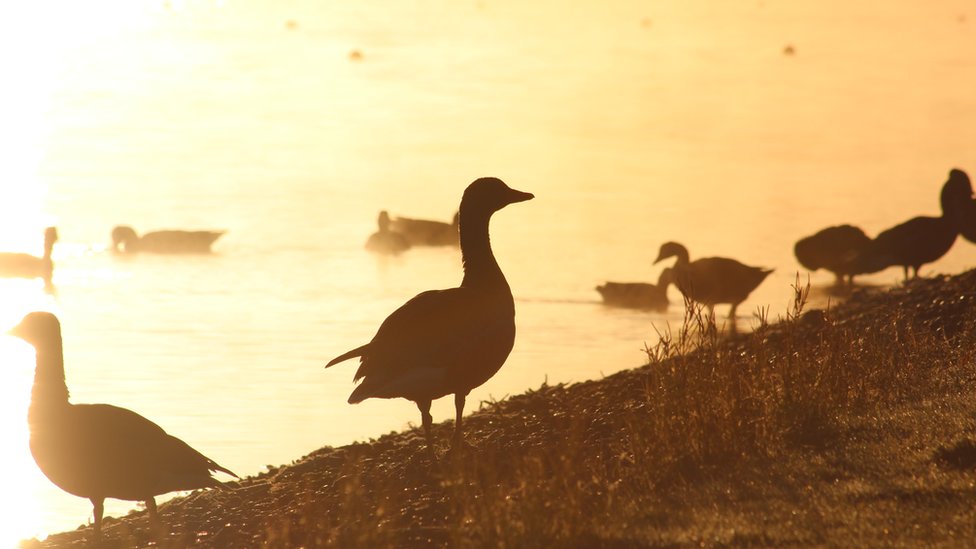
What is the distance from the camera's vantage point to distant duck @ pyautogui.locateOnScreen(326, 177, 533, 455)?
12070 millimetres

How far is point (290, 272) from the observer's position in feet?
89.7

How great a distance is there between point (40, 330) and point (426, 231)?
61.3 ft

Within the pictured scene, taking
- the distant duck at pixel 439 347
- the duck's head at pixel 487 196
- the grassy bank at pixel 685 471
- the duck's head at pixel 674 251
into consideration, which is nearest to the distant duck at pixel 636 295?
the duck's head at pixel 674 251

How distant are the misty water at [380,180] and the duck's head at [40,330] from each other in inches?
65.9

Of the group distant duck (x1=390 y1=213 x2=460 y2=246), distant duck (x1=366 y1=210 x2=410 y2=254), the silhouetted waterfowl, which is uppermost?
distant duck (x1=390 y1=213 x2=460 y2=246)

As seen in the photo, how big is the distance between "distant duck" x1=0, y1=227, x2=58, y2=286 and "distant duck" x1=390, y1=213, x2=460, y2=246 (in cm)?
663

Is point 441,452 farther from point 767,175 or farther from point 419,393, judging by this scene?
point 767,175

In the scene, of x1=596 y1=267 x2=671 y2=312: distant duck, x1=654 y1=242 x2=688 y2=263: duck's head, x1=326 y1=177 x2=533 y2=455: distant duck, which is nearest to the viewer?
Answer: x1=326 y1=177 x2=533 y2=455: distant duck

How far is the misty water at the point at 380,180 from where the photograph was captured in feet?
63.8

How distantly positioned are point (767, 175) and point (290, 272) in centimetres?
1491

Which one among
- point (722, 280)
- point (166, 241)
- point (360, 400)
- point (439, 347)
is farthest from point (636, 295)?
point (360, 400)

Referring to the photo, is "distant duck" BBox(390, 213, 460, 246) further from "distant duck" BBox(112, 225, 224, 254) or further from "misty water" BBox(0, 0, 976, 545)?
"distant duck" BBox(112, 225, 224, 254)

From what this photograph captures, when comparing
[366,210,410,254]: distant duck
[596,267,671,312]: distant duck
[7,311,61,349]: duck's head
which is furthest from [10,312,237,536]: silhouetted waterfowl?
[366,210,410,254]: distant duck

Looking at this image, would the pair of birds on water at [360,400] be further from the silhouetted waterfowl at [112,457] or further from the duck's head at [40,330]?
the duck's head at [40,330]
